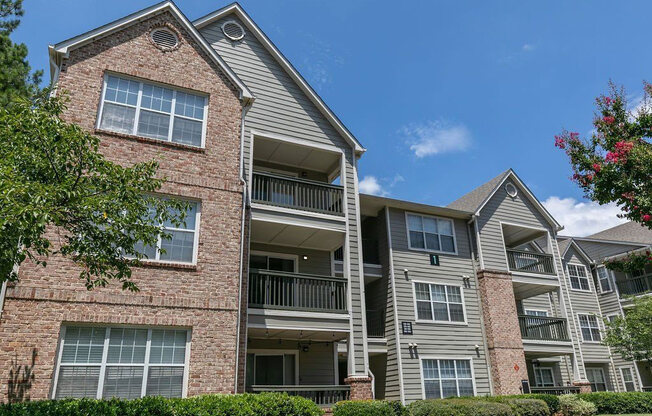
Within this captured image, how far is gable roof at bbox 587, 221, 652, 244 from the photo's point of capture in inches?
1318

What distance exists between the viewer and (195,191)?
1259 cm

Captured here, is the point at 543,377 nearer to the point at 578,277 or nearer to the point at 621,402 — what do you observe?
the point at 621,402

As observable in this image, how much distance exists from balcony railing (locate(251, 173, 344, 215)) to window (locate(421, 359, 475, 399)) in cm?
764

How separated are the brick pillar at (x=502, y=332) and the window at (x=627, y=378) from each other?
12393 millimetres

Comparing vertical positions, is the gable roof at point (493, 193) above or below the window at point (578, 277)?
above

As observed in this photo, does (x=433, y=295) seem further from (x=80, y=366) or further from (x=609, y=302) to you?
(x=609, y=302)

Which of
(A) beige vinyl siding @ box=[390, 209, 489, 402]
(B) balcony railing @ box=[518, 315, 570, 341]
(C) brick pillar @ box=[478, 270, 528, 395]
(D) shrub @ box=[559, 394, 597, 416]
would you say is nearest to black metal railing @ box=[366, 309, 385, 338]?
(A) beige vinyl siding @ box=[390, 209, 489, 402]

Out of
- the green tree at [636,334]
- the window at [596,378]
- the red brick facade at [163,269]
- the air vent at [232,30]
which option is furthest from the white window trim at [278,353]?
the window at [596,378]

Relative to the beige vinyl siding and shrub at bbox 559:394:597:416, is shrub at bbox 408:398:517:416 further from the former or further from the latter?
shrub at bbox 559:394:597:416

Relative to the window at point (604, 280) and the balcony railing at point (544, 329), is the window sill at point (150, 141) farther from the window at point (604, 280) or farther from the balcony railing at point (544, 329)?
the window at point (604, 280)

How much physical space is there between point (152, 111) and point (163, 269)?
4.53 meters

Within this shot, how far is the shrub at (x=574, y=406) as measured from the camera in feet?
62.5

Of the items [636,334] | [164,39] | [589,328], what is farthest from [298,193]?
[589,328]

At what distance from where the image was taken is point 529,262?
81.7 feet
